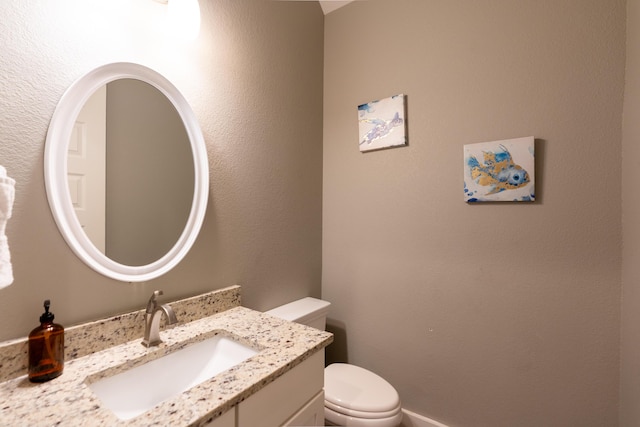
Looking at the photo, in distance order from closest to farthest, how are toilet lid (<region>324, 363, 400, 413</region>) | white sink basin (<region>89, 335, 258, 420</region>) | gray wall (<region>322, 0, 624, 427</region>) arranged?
white sink basin (<region>89, 335, 258, 420</region>)
gray wall (<region>322, 0, 624, 427</region>)
toilet lid (<region>324, 363, 400, 413</region>)

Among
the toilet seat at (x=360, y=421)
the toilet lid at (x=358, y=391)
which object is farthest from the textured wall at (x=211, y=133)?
the toilet seat at (x=360, y=421)

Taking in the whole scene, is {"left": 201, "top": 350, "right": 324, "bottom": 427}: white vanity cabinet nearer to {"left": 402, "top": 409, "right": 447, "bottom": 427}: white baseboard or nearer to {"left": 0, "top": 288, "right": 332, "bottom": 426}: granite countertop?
{"left": 0, "top": 288, "right": 332, "bottom": 426}: granite countertop

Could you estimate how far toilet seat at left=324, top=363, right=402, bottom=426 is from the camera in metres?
1.20

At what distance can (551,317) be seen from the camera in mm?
1206

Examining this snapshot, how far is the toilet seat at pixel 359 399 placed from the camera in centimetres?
120

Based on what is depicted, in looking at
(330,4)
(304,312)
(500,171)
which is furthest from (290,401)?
(330,4)

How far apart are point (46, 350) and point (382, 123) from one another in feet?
5.24

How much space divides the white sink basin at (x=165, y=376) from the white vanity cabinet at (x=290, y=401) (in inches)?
6.8

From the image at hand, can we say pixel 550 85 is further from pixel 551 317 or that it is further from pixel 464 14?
pixel 551 317

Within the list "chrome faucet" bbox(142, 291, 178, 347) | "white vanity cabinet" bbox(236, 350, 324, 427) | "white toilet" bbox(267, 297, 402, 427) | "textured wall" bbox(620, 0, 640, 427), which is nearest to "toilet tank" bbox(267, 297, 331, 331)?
"white toilet" bbox(267, 297, 402, 427)

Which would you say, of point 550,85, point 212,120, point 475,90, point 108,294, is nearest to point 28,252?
point 108,294

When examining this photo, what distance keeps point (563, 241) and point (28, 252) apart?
183 centimetres

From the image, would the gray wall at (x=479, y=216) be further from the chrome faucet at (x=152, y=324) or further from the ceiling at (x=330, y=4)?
the chrome faucet at (x=152, y=324)

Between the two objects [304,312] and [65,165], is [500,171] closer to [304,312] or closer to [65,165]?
[304,312]
